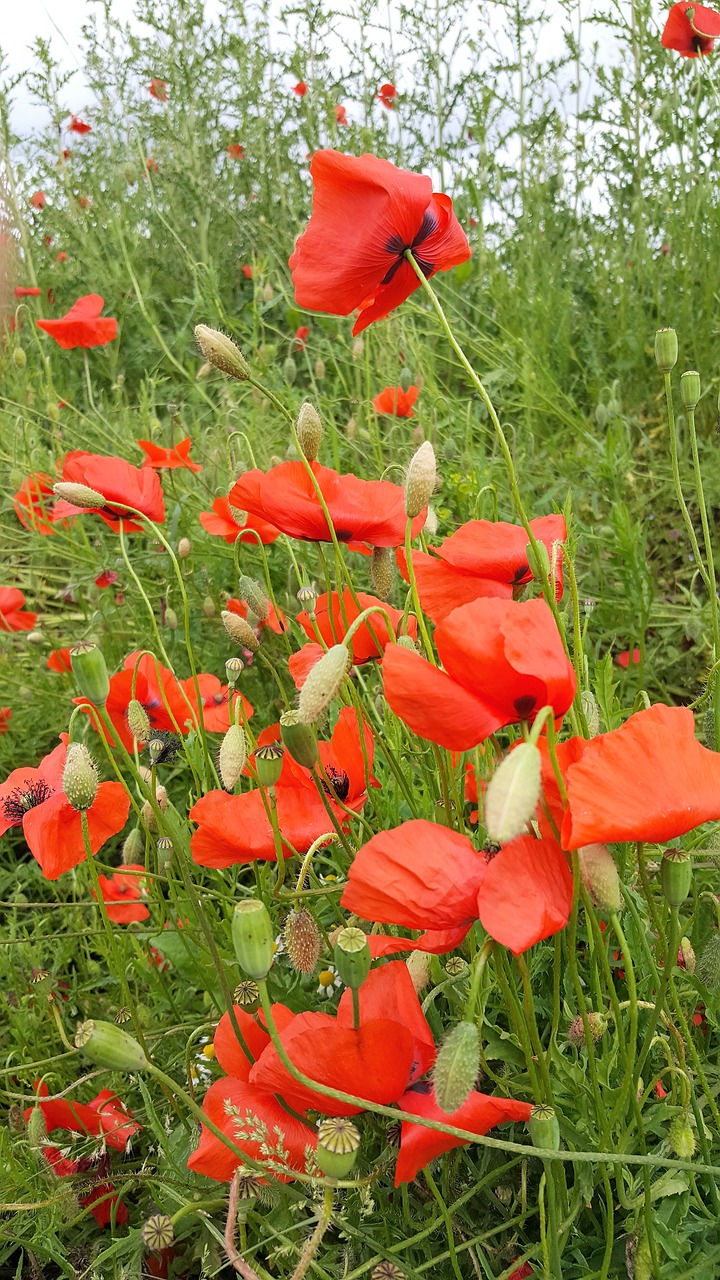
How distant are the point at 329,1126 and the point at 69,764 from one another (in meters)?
0.42

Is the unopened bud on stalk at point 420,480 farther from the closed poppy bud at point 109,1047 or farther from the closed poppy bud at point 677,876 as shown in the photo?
the closed poppy bud at point 109,1047

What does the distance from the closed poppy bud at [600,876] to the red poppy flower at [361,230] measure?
59 centimetres

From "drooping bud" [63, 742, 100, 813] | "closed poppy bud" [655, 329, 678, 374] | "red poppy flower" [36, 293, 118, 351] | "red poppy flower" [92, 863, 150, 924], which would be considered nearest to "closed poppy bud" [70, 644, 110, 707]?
"drooping bud" [63, 742, 100, 813]

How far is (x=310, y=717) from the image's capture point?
790 millimetres

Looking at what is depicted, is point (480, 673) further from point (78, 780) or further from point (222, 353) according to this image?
point (222, 353)

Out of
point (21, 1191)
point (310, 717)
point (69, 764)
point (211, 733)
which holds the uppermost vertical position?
point (310, 717)

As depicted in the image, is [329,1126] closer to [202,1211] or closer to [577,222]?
[202,1211]

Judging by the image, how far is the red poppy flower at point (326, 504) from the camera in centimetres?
113

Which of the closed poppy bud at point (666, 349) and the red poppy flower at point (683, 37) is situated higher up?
the red poppy flower at point (683, 37)

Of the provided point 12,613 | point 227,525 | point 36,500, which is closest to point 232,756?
point 227,525

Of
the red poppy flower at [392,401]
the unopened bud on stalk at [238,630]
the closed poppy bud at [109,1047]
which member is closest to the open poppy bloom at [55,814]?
the unopened bud on stalk at [238,630]

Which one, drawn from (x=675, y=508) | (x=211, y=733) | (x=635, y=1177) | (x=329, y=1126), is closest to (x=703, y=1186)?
(x=635, y=1177)

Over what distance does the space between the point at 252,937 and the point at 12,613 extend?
6.40 ft

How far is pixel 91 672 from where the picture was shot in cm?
88
